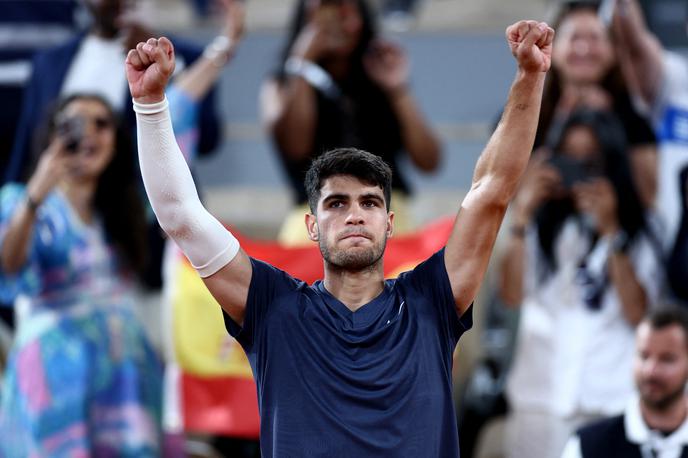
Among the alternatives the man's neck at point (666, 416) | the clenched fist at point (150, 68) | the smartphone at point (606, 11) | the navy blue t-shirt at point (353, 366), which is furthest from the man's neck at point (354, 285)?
the smartphone at point (606, 11)

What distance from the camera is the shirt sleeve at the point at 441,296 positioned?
11.6 ft

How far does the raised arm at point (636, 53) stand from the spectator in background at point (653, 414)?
4.26ft

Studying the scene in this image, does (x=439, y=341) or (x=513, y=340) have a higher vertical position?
(x=513, y=340)

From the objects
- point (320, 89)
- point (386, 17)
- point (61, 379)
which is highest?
point (386, 17)

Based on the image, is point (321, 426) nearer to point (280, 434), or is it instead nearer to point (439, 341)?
point (280, 434)

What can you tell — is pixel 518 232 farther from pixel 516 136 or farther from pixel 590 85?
pixel 516 136

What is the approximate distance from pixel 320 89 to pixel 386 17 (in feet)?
6.05

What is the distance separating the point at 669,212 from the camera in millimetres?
6055

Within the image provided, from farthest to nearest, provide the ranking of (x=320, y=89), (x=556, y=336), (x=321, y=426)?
(x=320, y=89) → (x=556, y=336) → (x=321, y=426)

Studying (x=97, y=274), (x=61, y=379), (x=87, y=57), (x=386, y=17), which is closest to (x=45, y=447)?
(x=61, y=379)

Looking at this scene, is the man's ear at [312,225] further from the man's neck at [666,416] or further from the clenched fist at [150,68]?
the man's neck at [666,416]

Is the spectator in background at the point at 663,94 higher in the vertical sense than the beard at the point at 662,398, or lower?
higher

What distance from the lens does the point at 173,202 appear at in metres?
3.46

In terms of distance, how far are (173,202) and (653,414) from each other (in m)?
2.36
